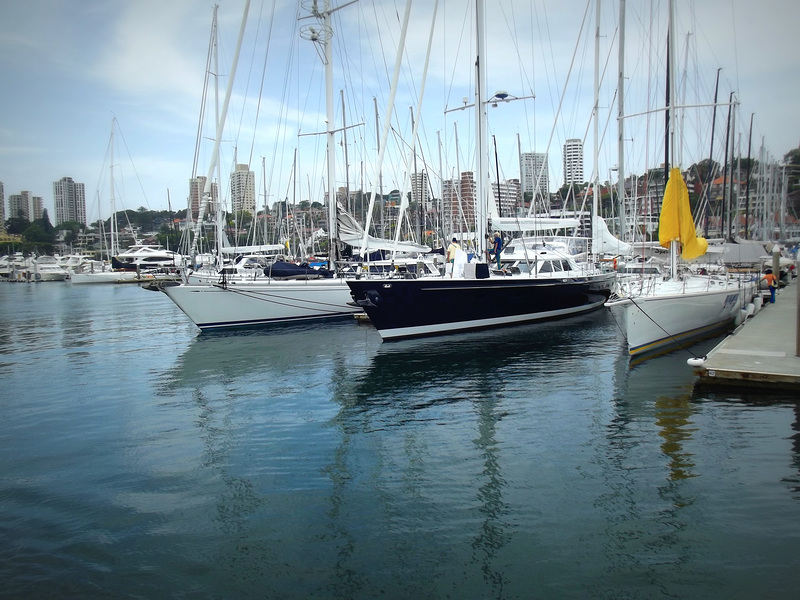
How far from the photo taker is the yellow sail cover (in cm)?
1627

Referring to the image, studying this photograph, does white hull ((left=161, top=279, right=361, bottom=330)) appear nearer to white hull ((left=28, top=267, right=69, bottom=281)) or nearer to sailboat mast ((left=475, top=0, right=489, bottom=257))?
sailboat mast ((left=475, top=0, right=489, bottom=257))

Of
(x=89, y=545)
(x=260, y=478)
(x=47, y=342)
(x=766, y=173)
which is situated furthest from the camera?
(x=766, y=173)

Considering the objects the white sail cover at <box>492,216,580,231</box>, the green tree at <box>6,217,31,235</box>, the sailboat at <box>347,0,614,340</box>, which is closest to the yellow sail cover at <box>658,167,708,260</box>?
the sailboat at <box>347,0,614,340</box>

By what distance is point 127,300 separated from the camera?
4225cm

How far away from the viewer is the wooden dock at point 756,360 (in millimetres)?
11078

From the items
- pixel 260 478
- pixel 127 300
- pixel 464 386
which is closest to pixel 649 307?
pixel 464 386

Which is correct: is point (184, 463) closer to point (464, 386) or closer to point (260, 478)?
point (260, 478)

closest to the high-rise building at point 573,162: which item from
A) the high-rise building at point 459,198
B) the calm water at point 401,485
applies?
the high-rise building at point 459,198

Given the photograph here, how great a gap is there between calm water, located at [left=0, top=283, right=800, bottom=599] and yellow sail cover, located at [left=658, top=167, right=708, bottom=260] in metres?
3.80

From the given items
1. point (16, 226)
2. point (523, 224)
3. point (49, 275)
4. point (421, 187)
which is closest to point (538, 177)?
point (523, 224)

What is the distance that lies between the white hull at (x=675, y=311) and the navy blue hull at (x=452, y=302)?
481cm

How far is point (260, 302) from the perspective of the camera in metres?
24.5

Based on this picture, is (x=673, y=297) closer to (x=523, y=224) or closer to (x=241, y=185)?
(x=523, y=224)

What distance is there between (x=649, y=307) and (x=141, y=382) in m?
14.1
